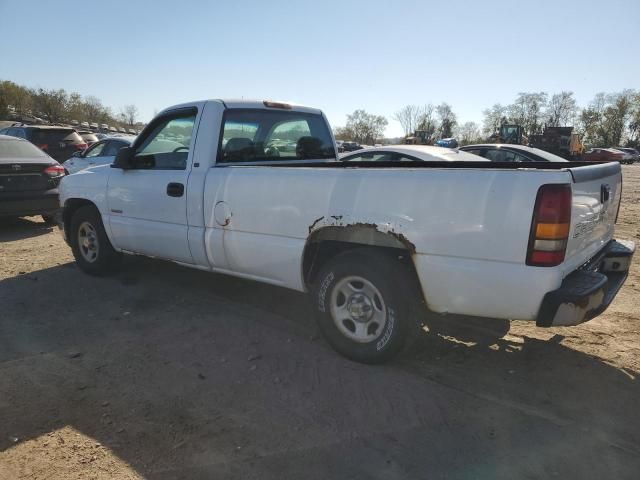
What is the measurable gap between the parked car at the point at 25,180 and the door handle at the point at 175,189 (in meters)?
4.97

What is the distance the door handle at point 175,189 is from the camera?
441cm

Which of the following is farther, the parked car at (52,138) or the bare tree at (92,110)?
the bare tree at (92,110)

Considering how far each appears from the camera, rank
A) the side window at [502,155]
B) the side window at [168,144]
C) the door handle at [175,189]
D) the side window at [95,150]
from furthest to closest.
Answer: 1. the side window at [95,150]
2. the side window at [502,155]
3. the side window at [168,144]
4. the door handle at [175,189]

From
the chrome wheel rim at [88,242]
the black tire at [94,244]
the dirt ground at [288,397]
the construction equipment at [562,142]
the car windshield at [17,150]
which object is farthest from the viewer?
the construction equipment at [562,142]

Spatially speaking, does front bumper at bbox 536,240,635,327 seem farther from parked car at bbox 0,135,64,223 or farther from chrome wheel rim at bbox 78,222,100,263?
parked car at bbox 0,135,64,223

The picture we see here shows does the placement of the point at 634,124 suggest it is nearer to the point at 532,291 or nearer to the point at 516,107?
the point at 516,107

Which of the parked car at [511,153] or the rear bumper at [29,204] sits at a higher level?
the parked car at [511,153]

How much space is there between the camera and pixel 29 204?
8.14m

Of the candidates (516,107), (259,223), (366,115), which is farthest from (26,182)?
(366,115)

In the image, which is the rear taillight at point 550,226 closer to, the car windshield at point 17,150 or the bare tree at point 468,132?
the car windshield at point 17,150

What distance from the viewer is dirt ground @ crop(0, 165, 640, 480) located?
2.53 metres

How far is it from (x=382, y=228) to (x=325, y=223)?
0.46 meters

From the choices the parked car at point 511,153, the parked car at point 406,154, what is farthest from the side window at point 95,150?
the parked car at point 511,153

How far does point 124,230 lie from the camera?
513cm
